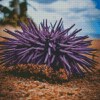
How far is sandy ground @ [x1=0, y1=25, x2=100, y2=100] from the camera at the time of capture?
21.8 inches

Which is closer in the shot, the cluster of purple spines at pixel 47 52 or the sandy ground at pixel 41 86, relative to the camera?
the sandy ground at pixel 41 86

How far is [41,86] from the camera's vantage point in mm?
684

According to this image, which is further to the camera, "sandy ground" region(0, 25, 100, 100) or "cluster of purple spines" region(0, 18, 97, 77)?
"cluster of purple spines" region(0, 18, 97, 77)

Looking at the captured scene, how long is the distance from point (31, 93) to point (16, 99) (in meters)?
0.10

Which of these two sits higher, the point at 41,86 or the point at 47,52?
the point at 47,52

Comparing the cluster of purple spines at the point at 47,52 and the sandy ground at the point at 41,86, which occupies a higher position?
the cluster of purple spines at the point at 47,52

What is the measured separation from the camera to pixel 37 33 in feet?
2.74

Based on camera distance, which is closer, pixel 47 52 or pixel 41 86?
pixel 41 86

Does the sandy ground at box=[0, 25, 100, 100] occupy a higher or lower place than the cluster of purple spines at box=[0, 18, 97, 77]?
lower

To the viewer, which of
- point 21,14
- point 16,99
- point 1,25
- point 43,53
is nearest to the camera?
point 16,99

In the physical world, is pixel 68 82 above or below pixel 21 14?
below

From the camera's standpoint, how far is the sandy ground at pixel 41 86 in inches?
21.8

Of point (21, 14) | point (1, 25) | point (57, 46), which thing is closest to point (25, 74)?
point (57, 46)

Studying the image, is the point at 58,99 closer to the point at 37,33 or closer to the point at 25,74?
the point at 25,74
